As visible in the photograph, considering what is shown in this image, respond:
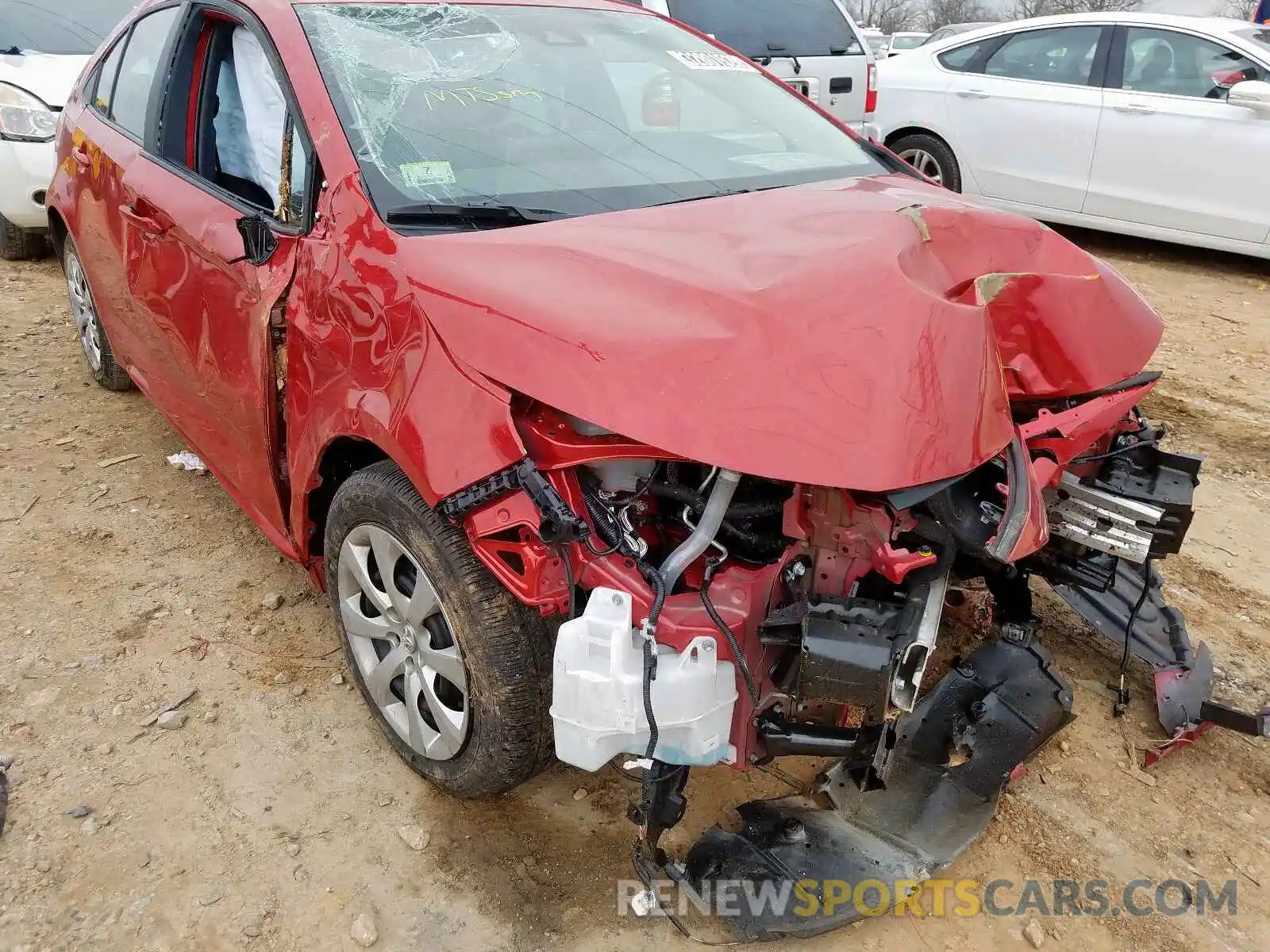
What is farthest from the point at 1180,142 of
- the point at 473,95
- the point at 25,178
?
the point at 25,178

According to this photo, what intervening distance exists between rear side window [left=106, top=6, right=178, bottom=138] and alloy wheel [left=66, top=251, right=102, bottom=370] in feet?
3.13

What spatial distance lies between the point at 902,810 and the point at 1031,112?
6115 mm

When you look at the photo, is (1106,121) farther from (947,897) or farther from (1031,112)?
(947,897)

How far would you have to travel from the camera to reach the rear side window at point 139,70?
126 inches

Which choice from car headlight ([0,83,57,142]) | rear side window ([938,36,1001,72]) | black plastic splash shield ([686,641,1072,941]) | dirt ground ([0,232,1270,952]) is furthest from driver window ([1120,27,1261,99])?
car headlight ([0,83,57,142])

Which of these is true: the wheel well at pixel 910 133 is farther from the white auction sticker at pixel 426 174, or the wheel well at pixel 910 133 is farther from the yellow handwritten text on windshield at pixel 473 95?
the white auction sticker at pixel 426 174

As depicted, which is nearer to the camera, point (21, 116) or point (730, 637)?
point (730, 637)

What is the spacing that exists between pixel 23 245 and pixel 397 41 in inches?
222

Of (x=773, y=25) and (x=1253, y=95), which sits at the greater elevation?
(x=773, y=25)

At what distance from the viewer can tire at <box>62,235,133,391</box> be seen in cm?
431

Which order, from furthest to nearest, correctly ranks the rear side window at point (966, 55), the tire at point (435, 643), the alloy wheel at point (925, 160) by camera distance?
the alloy wheel at point (925, 160) → the rear side window at point (966, 55) → the tire at point (435, 643)

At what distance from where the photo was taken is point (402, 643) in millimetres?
2256

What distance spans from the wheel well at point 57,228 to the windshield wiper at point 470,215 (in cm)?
309


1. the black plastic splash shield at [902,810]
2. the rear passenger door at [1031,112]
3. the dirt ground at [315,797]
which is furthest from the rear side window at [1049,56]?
the black plastic splash shield at [902,810]
